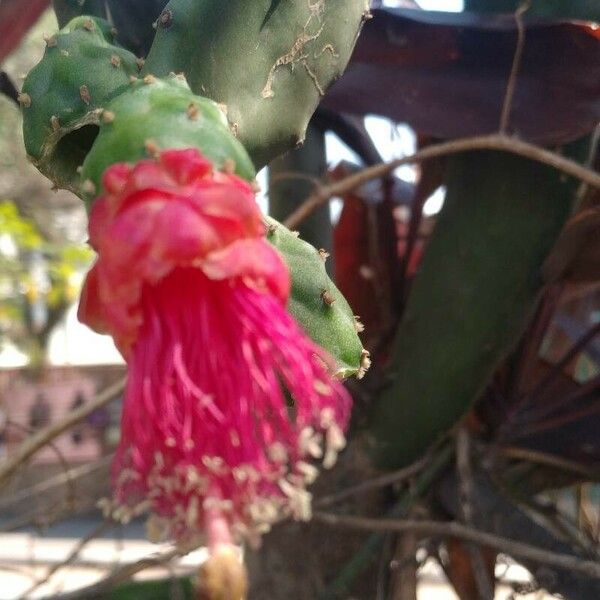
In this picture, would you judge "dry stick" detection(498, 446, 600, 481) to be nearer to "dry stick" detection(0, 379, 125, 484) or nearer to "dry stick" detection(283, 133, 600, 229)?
"dry stick" detection(283, 133, 600, 229)

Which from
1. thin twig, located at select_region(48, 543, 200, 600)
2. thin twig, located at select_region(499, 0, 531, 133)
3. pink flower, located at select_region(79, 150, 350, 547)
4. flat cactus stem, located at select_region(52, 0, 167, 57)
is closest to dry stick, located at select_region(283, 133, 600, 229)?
thin twig, located at select_region(499, 0, 531, 133)

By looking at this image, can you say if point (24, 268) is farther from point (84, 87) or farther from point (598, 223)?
point (84, 87)

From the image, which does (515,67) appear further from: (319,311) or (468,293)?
(319,311)

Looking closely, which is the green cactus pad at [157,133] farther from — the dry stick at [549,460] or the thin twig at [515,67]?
the dry stick at [549,460]

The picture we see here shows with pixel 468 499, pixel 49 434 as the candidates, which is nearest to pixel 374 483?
pixel 468 499

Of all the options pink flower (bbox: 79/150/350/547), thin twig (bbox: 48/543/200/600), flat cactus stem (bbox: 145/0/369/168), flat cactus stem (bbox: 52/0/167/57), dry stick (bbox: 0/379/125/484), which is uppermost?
flat cactus stem (bbox: 52/0/167/57)

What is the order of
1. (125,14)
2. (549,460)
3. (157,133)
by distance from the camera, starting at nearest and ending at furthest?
(157,133), (125,14), (549,460)
